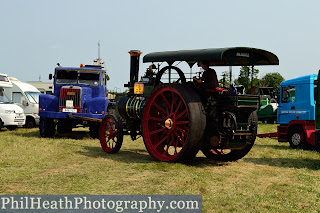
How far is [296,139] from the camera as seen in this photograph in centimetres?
1446

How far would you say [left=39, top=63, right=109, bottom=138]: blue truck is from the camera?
15.7m

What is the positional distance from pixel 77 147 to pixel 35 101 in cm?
972

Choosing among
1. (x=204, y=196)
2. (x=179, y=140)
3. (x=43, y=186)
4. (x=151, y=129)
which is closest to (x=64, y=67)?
(x=151, y=129)

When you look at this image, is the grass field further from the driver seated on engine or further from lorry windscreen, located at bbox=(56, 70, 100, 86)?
lorry windscreen, located at bbox=(56, 70, 100, 86)

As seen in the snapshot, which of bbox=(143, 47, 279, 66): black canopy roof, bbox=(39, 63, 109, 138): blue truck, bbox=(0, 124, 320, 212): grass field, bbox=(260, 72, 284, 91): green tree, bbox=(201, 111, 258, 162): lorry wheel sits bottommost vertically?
bbox=(0, 124, 320, 212): grass field

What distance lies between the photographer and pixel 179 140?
9.51 metres

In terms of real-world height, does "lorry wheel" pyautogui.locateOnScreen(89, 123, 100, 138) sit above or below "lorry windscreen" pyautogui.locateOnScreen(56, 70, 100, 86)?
below

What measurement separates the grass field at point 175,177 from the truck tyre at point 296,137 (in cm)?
235

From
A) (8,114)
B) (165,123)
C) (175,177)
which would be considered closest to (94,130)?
(8,114)

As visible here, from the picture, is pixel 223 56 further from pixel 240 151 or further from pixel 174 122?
pixel 240 151

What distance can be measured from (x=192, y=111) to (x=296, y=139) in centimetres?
695

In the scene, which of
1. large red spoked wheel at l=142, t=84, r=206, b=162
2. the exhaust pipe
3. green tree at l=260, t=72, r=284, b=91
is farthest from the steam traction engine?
green tree at l=260, t=72, r=284, b=91

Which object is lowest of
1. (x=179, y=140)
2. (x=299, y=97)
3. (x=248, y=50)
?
(x=179, y=140)

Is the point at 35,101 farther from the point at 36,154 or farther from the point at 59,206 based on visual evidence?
the point at 59,206
